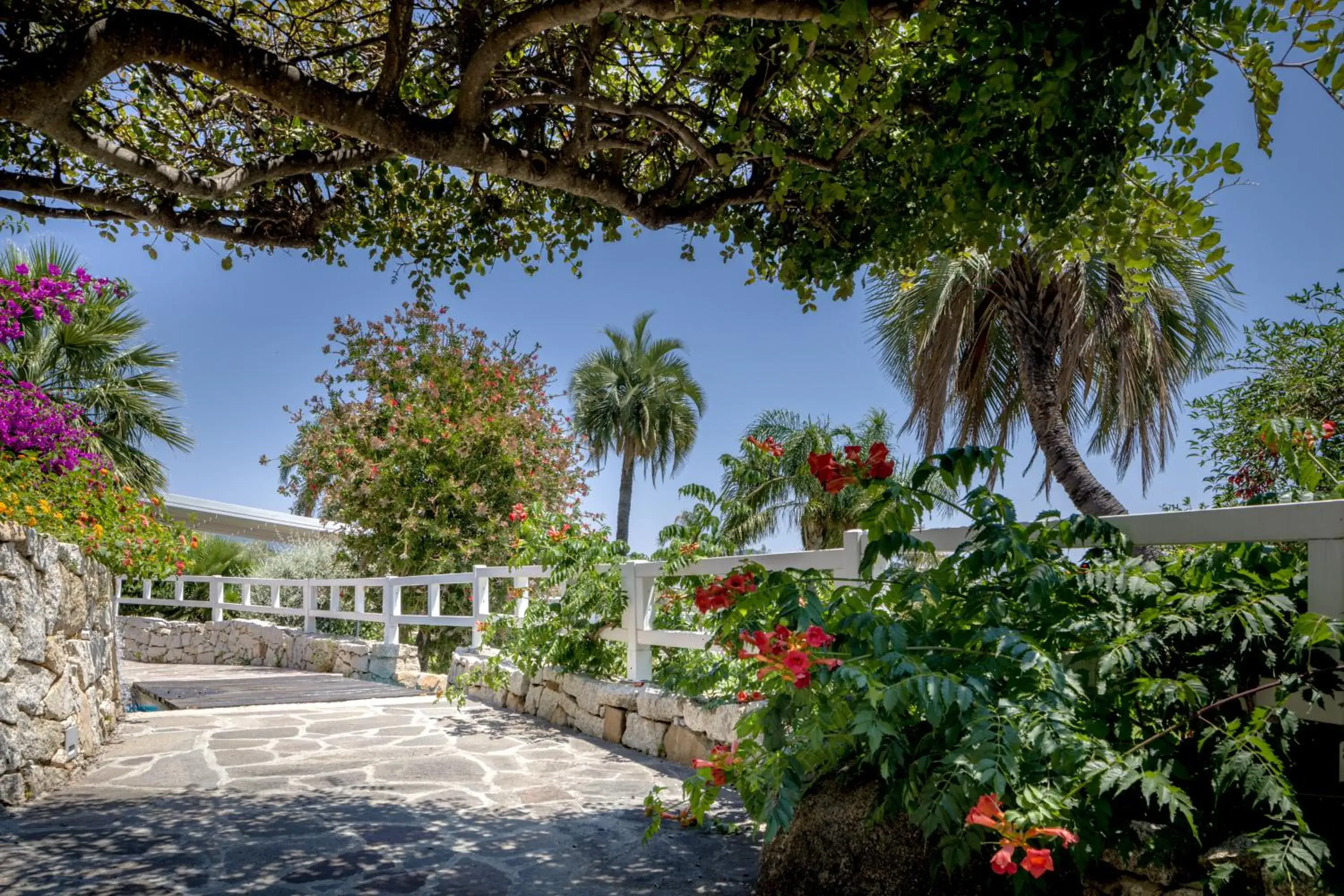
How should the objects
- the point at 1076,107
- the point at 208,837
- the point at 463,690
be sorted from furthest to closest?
the point at 463,690, the point at 208,837, the point at 1076,107

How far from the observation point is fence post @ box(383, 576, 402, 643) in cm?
1128

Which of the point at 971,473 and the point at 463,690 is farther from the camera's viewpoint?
the point at 463,690

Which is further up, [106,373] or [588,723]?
[106,373]

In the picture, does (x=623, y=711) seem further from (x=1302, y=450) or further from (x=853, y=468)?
→ (x=1302, y=450)

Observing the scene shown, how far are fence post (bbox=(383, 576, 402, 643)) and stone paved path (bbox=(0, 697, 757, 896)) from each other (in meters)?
4.19

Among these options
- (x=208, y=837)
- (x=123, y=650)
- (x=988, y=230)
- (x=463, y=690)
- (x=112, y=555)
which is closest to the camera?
(x=988, y=230)

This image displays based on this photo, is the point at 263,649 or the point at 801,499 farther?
the point at 801,499

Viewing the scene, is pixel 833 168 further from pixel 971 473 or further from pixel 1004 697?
pixel 1004 697

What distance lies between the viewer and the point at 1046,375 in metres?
10.9

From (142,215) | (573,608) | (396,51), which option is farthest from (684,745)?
(142,215)

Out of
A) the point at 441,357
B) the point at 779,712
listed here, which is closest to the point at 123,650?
the point at 441,357

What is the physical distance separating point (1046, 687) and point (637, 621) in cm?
433

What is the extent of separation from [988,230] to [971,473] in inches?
55.3

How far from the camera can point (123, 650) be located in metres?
15.3
